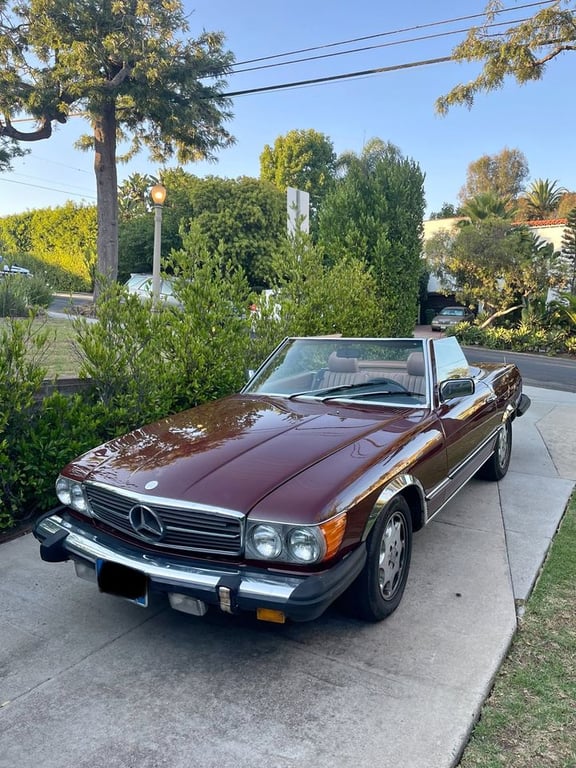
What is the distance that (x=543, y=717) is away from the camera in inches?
89.7

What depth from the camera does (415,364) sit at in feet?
13.4

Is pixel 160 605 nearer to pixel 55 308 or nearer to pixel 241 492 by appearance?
pixel 241 492

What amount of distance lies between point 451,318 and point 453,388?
26147 mm

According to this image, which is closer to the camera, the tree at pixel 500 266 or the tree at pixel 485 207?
the tree at pixel 500 266

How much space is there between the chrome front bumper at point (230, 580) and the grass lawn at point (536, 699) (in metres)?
0.75

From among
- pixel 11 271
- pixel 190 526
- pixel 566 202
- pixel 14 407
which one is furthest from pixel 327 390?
pixel 566 202

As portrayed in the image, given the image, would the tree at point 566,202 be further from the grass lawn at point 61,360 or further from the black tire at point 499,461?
the black tire at point 499,461

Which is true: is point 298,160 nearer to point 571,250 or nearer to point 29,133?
point 571,250

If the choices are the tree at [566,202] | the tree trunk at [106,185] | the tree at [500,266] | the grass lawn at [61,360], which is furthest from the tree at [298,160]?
the grass lawn at [61,360]

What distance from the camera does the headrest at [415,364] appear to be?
404cm

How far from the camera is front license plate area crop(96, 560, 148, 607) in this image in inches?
101

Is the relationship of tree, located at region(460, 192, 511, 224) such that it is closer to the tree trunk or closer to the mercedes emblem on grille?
the tree trunk

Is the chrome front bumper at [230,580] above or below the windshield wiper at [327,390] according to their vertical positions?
below

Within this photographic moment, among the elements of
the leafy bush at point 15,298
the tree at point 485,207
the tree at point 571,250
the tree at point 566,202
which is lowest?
the leafy bush at point 15,298
